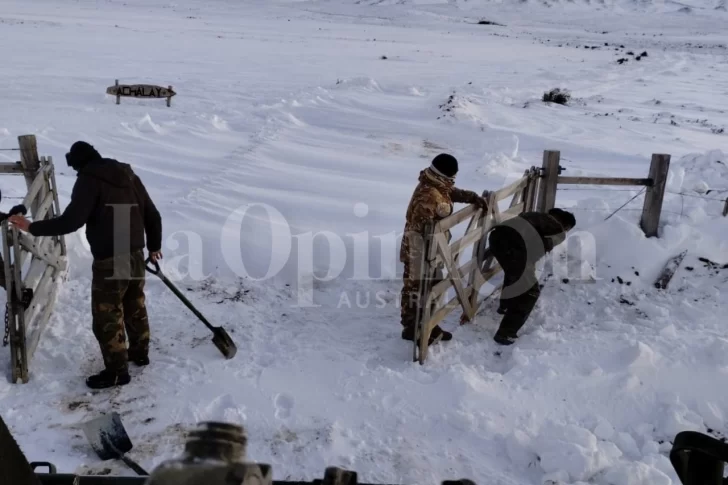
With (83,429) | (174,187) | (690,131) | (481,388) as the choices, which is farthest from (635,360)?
(690,131)

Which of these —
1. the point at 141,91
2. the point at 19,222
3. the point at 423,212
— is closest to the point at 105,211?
the point at 19,222

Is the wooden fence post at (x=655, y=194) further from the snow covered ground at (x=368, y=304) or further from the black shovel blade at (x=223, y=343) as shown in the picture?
the black shovel blade at (x=223, y=343)

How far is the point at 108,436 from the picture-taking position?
12.0 feet

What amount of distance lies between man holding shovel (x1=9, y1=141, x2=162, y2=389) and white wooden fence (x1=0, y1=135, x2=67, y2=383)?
0.36 meters

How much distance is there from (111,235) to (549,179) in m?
4.07

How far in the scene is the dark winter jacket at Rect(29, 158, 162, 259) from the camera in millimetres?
3955

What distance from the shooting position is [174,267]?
20.3 ft

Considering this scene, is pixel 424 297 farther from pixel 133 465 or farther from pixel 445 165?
pixel 133 465

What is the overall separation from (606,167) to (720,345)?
614cm

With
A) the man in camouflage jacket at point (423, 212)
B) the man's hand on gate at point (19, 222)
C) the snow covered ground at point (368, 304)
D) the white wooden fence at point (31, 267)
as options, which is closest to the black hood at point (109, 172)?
the man's hand on gate at point (19, 222)

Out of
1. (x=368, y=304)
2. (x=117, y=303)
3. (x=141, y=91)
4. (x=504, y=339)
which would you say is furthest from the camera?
(x=141, y=91)

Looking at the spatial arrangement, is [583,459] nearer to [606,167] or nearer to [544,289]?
[544,289]

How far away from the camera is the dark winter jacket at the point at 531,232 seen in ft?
16.1

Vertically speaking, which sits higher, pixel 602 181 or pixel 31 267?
pixel 602 181
